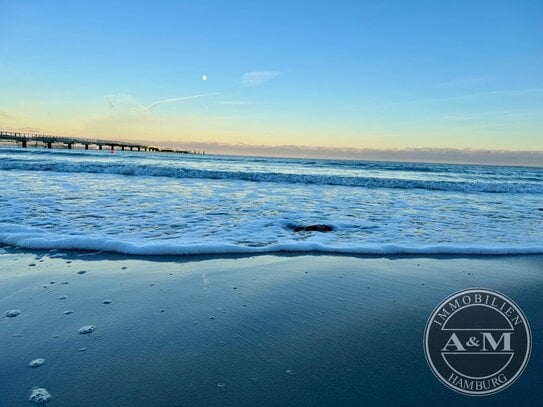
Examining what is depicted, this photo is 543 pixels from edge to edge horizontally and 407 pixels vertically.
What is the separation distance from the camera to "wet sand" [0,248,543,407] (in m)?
2.02

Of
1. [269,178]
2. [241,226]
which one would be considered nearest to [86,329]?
[241,226]

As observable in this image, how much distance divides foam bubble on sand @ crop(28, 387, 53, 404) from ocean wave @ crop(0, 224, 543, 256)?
281 centimetres

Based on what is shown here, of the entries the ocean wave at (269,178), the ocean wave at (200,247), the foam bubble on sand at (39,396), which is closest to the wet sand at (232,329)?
the foam bubble on sand at (39,396)

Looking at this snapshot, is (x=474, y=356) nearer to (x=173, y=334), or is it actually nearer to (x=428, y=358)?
(x=428, y=358)

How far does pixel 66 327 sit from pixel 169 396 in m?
1.31

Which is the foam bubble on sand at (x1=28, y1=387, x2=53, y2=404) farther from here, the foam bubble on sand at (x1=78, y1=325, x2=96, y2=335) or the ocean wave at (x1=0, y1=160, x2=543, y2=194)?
the ocean wave at (x1=0, y1=160, x2=543, y2=194)

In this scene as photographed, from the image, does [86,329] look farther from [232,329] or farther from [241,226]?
[241,226]

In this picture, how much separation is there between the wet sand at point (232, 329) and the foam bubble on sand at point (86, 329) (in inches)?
1.5

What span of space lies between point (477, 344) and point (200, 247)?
3545 millimetres

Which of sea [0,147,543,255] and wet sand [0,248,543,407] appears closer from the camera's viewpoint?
wet sand [0,248,543,407]

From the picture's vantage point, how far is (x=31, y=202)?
812cm

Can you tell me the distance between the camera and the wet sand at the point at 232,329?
6.61 ft

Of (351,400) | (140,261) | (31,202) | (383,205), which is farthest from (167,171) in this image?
(351,400)

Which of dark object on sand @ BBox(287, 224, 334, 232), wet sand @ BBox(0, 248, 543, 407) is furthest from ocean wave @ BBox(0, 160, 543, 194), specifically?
wet sand @ BBox(0, 248, 543, 407)
